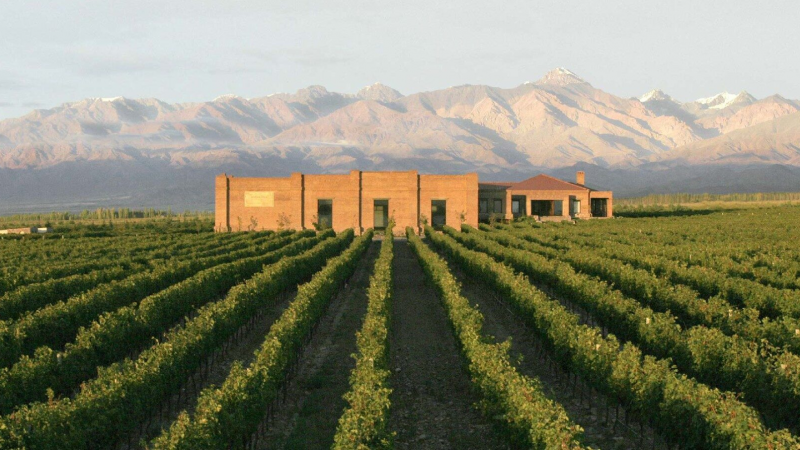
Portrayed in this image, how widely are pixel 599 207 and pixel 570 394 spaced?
70.0m

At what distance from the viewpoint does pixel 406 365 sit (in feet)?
58.2

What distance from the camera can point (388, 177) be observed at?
6938 centimetres

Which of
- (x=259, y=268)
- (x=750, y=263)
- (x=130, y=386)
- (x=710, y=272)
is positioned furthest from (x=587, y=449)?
(x=259, y=268)

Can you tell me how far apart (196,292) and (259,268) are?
9.71 meters

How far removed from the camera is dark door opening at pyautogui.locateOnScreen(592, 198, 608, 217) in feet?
265

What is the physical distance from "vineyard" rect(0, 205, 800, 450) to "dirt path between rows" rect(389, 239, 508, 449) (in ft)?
0.19

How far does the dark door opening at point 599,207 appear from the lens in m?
80.8

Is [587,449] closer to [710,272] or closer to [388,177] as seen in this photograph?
[710,272]

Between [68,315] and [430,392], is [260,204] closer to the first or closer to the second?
[68,315]

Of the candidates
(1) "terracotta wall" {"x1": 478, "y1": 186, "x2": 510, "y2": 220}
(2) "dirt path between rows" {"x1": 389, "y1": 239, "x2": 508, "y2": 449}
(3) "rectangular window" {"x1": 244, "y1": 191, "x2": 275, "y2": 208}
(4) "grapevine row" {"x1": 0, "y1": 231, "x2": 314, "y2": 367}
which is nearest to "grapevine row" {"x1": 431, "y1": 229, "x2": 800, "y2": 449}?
(2) "dirt path between rows" {"x1": 389, "y1": 239, "x2": 508, "y2": 449}

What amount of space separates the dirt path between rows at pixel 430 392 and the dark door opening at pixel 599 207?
60.6 metres

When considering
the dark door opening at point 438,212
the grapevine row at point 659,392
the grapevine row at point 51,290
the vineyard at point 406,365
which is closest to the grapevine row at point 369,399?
the vineyard at point 406,365

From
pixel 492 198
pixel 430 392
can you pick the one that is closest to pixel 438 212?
pixel 492 198

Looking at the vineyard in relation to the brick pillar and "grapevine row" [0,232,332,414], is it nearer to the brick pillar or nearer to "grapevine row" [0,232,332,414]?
"grapevine row" [0,232,332,414]
